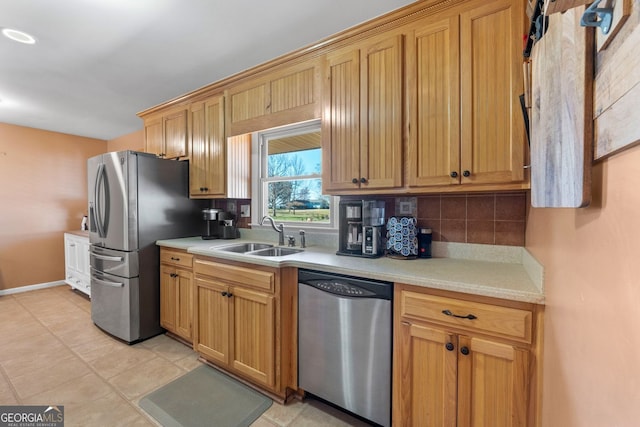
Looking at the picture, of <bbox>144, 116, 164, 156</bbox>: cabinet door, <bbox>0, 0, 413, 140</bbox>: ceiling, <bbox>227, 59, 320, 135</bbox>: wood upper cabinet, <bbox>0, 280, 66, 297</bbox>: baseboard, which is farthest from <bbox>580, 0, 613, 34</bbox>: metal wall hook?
<bbox>0, 280, 66, 297</bbox>: baseboard

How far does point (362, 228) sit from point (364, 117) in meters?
0.75

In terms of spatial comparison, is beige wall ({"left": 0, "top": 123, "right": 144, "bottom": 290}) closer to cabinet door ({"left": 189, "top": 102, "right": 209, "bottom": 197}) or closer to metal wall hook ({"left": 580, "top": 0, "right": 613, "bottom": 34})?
cabinet door ({"left": 189, "top": 102, "right": 209, "bottom": 197})

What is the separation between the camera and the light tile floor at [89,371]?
1.71 m

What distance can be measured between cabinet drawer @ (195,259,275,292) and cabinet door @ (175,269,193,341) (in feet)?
1.26

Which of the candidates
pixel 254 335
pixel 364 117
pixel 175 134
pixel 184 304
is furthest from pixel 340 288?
pixel 175 134

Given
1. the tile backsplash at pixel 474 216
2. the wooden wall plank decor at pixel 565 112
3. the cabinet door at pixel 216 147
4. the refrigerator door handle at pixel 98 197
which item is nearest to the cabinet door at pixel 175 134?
the cabinet door at pixel 216 147

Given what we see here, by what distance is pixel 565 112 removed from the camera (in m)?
0.63

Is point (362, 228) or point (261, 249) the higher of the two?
point (362, 228)

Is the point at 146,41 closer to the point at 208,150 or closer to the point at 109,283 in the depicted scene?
the point at 208,150

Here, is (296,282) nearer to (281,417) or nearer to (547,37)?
(281,417)

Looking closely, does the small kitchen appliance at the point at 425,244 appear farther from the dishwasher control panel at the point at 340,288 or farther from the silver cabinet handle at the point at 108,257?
the silver cabinet handle at the point at 108,257

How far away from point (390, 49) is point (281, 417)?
241 centimetres

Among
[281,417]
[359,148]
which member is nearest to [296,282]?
[281,417]

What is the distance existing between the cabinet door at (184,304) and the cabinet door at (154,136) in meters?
1.56
